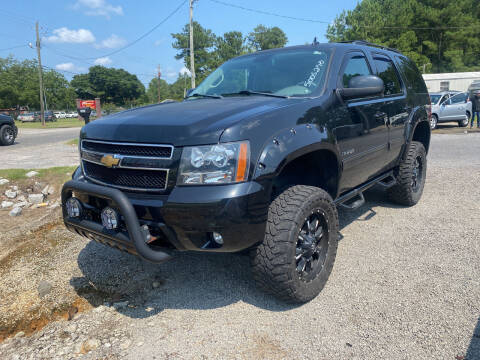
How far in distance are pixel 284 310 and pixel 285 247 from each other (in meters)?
0.58

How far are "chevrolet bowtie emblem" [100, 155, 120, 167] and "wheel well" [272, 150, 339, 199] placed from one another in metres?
1.23

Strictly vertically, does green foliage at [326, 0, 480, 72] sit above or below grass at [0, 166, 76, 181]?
above

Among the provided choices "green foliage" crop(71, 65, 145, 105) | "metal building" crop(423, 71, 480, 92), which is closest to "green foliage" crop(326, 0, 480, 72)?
"metal building" crop(423, 71, 480, 92)

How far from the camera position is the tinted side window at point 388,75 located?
13.7ft

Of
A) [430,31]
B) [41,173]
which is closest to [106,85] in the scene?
[430,31]

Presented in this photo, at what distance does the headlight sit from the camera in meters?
2.25

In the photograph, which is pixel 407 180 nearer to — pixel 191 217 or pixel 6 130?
pixel 191 217

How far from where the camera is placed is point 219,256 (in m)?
3.68

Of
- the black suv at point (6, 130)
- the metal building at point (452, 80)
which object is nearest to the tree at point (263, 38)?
the metal building at point (452, 80)

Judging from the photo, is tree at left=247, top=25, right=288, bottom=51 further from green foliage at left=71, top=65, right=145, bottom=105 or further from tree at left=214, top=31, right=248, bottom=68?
green foliage at left=71, top=65, right=145, bottom=105

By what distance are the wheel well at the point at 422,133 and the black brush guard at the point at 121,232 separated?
447cm

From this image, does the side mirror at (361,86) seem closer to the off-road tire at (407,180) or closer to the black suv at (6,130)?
the off-road tire at (407,180)

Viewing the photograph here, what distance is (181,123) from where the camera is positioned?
7.86 ft

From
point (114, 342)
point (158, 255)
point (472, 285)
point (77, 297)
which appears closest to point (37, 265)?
point (77, 297)
